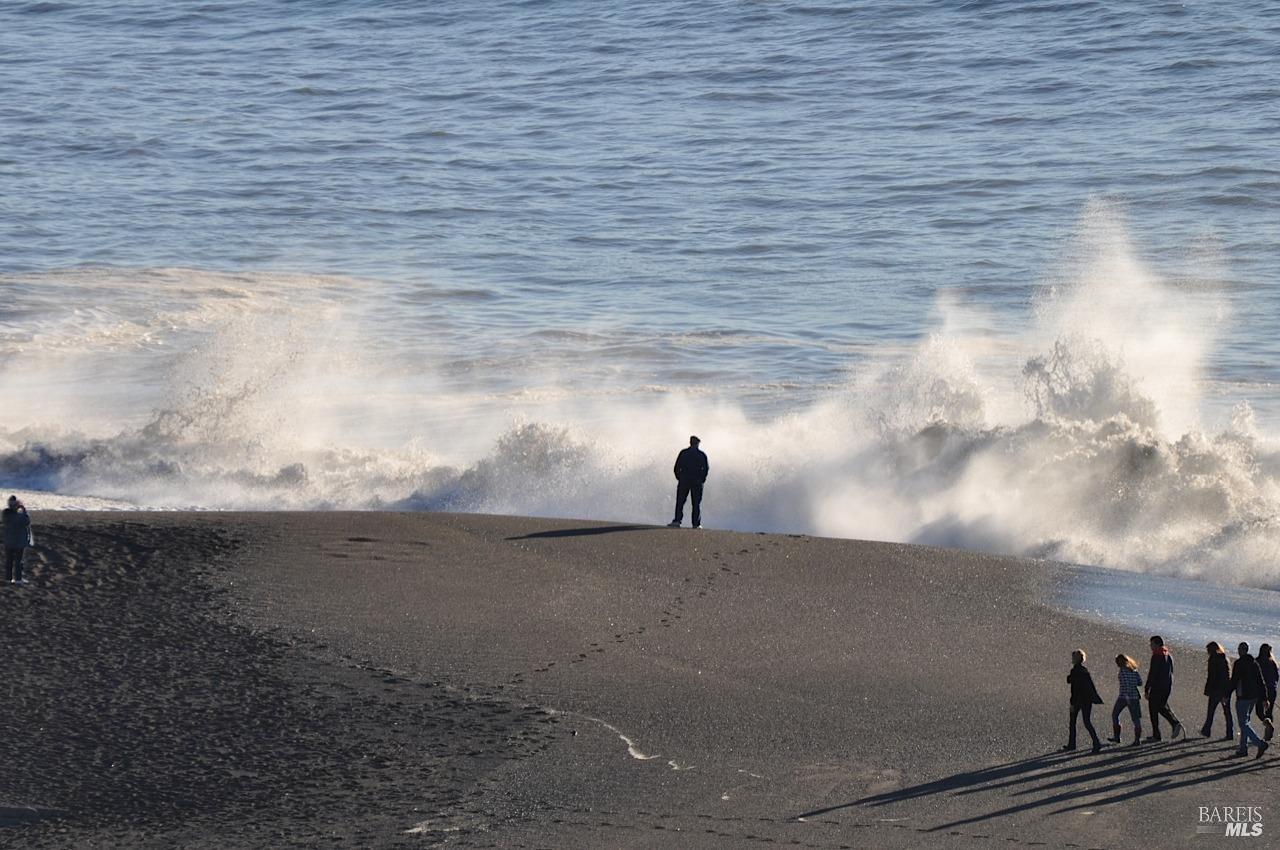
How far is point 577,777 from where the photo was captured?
1112cm

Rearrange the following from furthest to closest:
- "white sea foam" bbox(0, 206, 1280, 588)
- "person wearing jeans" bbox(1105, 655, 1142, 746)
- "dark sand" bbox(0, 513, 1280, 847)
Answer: "white sea foam" bbox(0, 206, 1280, 588)
"person wearing jeans" bbox(1105, 655, 1142, 746)
"dark sand" bbox(0, 513, 1280, 847)

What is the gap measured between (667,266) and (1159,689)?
21.8 meters

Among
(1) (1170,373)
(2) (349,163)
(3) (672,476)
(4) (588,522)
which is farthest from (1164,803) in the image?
(2) (349,163)

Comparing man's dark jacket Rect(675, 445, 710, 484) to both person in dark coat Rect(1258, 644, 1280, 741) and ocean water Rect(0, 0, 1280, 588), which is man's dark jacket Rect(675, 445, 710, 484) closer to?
ocean water Rect(0, 0, 1280, 588)

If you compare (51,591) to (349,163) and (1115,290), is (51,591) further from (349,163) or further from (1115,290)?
(349,163)

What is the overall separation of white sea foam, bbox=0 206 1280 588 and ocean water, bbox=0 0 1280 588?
69mm

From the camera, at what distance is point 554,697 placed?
1268 cm

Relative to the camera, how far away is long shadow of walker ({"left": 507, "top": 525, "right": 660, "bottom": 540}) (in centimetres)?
1758

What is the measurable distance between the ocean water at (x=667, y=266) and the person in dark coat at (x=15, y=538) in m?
5.93

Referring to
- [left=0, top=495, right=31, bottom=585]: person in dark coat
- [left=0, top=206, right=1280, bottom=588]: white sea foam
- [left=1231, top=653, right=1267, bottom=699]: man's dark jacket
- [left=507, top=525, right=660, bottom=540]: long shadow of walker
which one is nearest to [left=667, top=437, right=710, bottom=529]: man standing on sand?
[left=507, top=525, right=660, bottom=540]: long shadow of walker

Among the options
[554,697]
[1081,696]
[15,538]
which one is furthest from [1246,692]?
[15,538]

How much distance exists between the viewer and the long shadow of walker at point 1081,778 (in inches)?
422

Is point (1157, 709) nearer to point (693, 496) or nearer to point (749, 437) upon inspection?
point (693, 496)

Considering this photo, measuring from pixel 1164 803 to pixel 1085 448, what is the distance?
10.1 m
